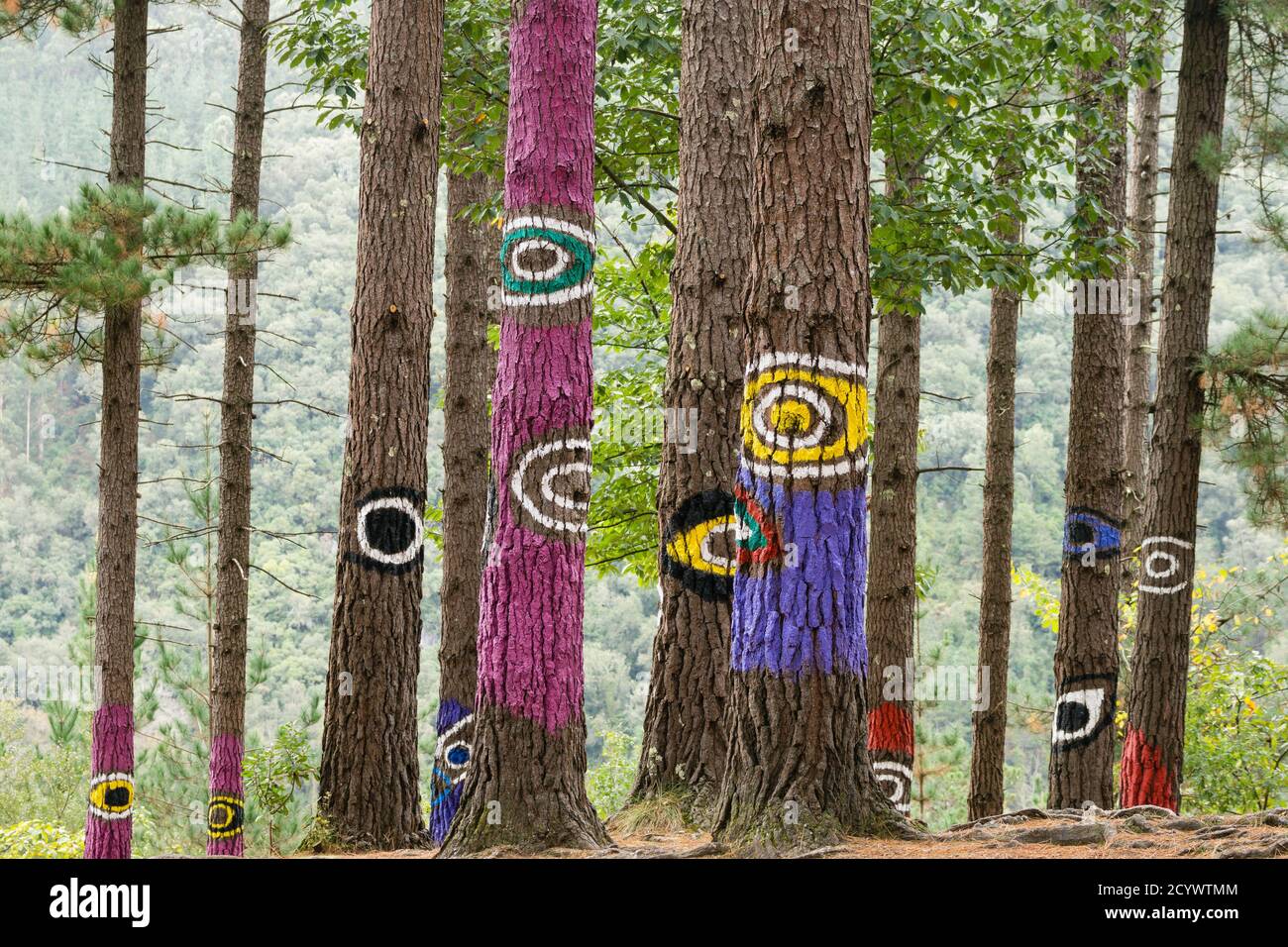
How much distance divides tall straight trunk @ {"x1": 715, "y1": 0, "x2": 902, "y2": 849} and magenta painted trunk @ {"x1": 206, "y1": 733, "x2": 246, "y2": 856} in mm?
7889

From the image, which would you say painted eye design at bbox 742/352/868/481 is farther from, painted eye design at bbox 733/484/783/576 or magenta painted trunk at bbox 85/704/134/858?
magenta painted trunk at bbox 85/704/134/858

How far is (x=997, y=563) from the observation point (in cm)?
1251

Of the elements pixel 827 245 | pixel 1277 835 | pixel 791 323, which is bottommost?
pixel 1277 835

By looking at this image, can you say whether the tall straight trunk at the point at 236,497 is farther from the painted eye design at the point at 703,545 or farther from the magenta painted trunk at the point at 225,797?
the painted eye design at the point at 703,545

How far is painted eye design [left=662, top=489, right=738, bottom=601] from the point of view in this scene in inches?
279

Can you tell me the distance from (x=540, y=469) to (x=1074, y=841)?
2.68m

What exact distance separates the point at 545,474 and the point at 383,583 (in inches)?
83.9

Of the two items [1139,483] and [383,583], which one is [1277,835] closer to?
[383,583]

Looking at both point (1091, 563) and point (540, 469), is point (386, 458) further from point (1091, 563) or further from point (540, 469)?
point (1091, 563)

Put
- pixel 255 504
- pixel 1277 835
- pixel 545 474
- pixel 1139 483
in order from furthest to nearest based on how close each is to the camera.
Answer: pixel 255 504
pixel 1139 483
pixel 545 474
pixel 1277 835

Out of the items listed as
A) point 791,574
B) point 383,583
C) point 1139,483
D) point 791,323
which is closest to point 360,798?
point 383,583

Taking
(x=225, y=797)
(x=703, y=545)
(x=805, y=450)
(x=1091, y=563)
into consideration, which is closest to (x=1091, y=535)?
(x=1091, y=563)

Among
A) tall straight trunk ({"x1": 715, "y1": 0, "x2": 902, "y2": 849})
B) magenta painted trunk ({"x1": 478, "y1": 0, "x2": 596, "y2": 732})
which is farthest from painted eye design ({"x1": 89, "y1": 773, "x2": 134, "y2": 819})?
tall straight trunk ({"x1": 715, "y1": 0, "x2": 902, "y2": 849})

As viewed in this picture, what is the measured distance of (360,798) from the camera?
23.0 feet
